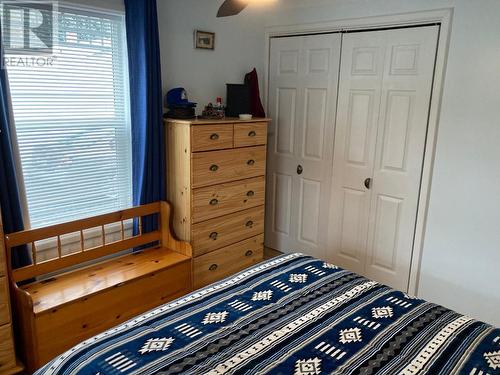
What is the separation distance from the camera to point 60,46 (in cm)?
239

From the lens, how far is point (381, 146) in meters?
3.10

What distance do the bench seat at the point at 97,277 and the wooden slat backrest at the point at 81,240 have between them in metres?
0.07

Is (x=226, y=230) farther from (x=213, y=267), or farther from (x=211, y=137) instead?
(x=211, y=137)

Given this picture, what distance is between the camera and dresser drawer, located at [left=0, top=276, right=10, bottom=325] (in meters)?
2.01

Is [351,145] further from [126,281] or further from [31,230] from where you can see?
[31,230]

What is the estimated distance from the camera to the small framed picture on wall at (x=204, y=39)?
3.13 meters

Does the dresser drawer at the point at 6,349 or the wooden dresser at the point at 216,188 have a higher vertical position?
the wooden dresser at the point at 216,188

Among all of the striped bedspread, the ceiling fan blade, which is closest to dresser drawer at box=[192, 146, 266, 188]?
the striped bedspread

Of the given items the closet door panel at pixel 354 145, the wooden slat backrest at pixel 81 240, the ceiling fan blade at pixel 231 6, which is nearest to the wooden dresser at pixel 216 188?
the wooden slat backrest at pixel 81 240

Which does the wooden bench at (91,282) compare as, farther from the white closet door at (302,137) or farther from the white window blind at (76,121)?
the white closet door at (302,137)

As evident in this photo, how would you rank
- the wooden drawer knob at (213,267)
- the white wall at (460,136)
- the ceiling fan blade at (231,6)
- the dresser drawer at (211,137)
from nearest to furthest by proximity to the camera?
the ceiling fan blade at (231,6), the white wall at (460,136), the dresser drawer at (211,137), the wooden drawer knob at (213,267)

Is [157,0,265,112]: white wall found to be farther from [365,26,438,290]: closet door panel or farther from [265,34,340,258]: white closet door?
[365,26,438,290]: closet door panel

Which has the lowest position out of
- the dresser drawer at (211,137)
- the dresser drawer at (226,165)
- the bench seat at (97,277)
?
the bench seat at (97,277)

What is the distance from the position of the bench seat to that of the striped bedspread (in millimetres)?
745
